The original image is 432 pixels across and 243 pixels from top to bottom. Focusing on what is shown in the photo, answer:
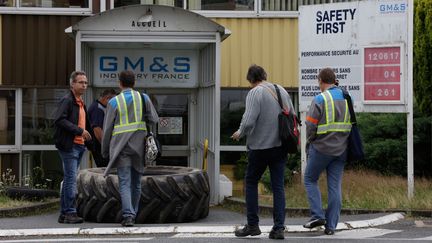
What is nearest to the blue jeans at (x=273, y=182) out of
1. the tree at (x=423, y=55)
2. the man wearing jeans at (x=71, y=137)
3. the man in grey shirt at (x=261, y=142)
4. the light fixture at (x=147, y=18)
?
the man in grey shirt at (x=261, y=142)

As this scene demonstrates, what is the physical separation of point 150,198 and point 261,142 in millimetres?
2288

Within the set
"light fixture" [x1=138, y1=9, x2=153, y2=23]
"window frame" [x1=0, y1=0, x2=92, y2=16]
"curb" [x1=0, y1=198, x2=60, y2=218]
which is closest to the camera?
"curb" [x1=0, y1=198, x2=60, y2=218]

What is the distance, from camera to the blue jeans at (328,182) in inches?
327

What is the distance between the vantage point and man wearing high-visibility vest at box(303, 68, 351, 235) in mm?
8258

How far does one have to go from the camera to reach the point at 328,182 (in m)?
8.45

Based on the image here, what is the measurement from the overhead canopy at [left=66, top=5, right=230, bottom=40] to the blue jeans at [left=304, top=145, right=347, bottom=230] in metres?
A: 3.91

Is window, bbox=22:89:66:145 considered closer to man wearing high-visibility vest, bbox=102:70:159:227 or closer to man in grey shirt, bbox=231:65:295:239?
man wearing high-visibility vest, bbox=102:70:159:227

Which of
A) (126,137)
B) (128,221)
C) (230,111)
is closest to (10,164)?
(230,111)

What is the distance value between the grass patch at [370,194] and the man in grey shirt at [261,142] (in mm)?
2469

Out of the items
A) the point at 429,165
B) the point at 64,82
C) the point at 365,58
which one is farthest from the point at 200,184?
the point at 429,165

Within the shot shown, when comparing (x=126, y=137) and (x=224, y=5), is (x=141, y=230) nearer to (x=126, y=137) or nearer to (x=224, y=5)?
(x=126, y=137)

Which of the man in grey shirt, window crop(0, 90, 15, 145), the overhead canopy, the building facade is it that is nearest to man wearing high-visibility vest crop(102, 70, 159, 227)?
the man in grey shirt

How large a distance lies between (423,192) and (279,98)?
12.9 feet

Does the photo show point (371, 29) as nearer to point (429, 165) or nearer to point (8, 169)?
point (429, 165)
